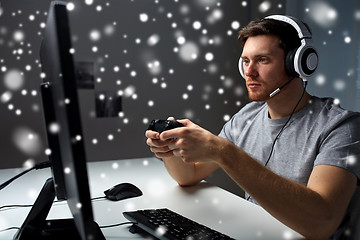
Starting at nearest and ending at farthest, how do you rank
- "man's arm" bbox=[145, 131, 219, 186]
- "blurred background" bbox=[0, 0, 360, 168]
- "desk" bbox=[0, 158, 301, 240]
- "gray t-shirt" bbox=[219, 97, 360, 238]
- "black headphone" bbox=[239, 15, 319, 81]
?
1. "desk" bbox=[0, 158, 301, 240]
2. "gray t-shirt" bbox=[219, 97, 360, 238]
3. "black headphone" bbox=[239, 15, 319, 81]
4. "man's arm" bbox=[145, 131, 219, 186]
5. "blurred background" bbox=[0, 0, 360, 168]

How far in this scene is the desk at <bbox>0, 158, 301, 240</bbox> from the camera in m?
0.87

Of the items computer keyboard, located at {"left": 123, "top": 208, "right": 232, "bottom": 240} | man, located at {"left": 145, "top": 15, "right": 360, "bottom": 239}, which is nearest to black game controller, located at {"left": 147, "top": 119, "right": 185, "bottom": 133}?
man, located at {"left": 145, "top": 15, "right": 360, "bottom": 239}

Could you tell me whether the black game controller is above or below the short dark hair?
below

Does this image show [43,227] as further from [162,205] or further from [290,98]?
[290,98]

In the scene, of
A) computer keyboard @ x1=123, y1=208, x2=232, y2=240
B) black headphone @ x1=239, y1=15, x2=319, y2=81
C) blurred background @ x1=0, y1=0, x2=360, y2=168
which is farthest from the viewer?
blurred background @ x1=0, y1=0, x2=360, y2=168

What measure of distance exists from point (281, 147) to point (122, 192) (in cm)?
55

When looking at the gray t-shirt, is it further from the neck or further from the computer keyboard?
the computer keyboard

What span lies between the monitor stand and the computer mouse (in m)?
0.29

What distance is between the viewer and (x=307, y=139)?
1125 millimetres

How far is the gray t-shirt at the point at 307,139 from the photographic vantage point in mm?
996

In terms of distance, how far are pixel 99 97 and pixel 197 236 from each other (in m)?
1.39

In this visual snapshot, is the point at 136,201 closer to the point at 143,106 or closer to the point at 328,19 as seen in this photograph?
the point at 143,106

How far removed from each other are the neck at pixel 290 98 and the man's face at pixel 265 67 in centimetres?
3

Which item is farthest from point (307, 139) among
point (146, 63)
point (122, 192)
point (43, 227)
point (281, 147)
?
point (146, 63)
